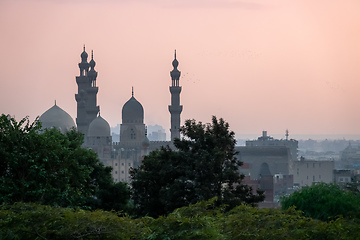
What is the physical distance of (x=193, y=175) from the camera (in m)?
20.5

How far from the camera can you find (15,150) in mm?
16250

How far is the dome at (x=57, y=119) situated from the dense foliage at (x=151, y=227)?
252ft

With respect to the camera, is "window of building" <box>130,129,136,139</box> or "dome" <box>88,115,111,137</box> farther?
"window of building" <box>130,129,136,139</box>

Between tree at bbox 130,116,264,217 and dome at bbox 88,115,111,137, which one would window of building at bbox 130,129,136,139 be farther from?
tree at bbox 130,116,264,217

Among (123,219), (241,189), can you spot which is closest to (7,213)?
(123,219)

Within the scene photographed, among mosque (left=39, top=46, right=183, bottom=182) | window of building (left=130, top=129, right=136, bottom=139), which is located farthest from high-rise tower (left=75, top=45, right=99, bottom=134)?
window of building (left=130, top=129, right=136, bottom=139)

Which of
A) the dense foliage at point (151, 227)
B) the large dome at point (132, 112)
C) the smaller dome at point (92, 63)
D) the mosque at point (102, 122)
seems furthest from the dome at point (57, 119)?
the dense foliage at point (151, 227)

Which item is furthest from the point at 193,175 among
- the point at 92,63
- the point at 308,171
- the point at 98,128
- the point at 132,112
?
the point at 308,171

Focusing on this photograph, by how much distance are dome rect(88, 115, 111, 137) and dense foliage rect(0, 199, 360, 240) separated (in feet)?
257

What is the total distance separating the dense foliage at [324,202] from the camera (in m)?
17.0

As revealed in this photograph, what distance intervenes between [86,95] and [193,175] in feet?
240

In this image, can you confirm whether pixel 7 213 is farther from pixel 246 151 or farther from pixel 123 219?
pixel 246 151

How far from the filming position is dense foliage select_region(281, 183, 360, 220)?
55.8 feet

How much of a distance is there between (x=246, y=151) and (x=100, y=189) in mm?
74829
